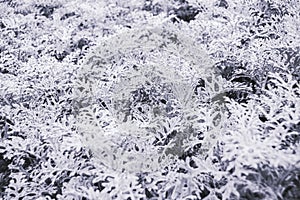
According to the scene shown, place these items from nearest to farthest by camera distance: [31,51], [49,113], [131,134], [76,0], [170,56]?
[131,134] < [49,113] < [170,56] < [31,51] < [76,0]

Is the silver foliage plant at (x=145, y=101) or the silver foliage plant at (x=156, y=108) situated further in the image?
the silver foliage plant at (x=145, y=101)

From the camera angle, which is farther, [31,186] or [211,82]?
[211,82]

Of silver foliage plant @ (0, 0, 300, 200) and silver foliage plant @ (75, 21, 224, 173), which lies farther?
silver foliage plant @ (75, 21, 224, 173)

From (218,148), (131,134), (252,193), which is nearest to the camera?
(252,193)

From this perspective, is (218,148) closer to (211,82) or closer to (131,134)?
(131,134)

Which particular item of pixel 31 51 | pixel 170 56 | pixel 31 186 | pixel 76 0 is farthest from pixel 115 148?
pixel 76 0

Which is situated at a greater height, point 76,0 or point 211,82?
point 211,82

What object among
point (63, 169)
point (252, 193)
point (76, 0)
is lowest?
point (76, 0)

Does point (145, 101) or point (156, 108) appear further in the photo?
point (145, 101)
